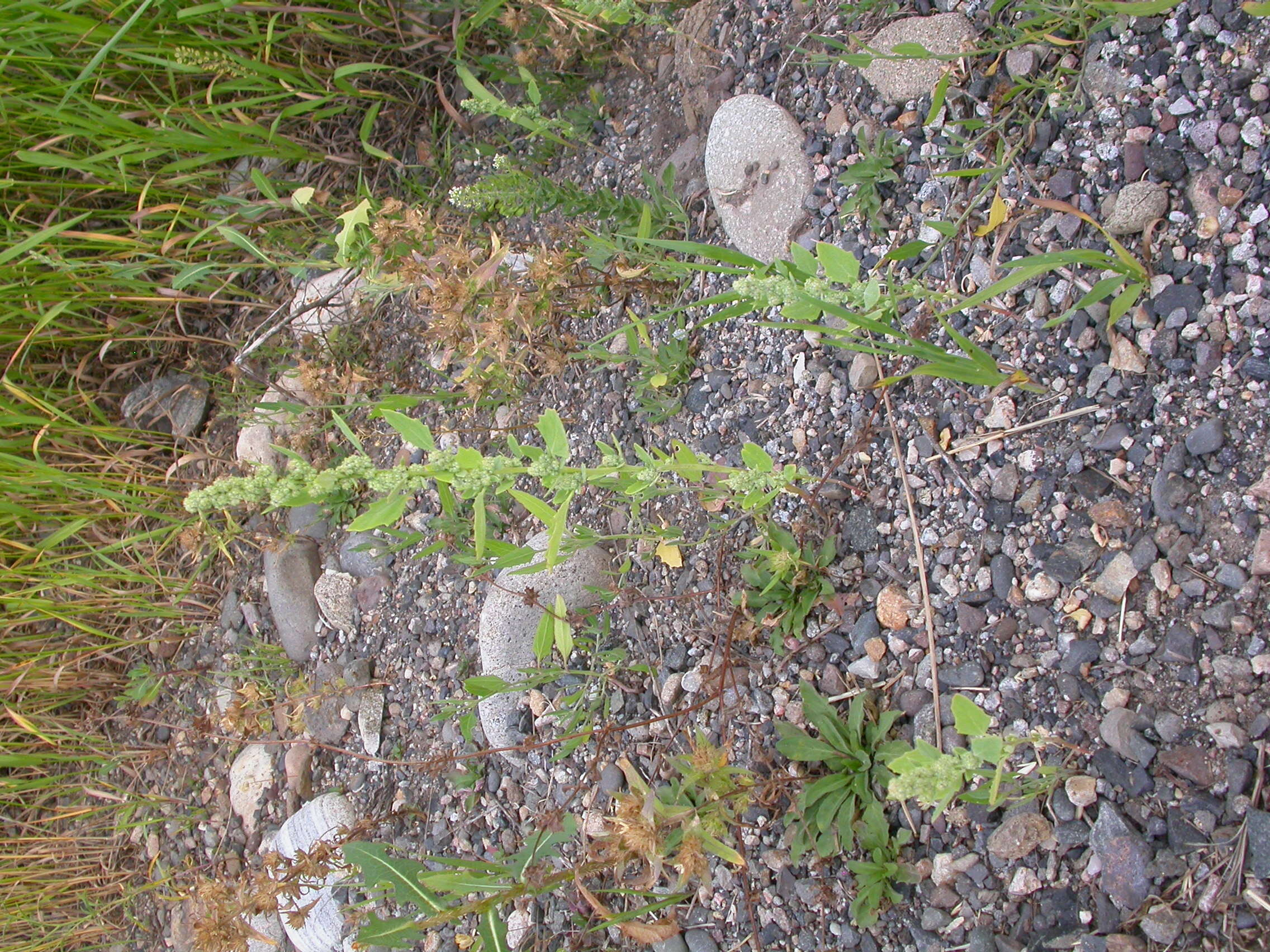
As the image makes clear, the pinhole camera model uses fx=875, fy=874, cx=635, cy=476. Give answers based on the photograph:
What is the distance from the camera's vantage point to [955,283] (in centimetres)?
197

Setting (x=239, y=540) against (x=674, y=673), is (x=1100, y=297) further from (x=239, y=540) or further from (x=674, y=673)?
(x=239, y=540)

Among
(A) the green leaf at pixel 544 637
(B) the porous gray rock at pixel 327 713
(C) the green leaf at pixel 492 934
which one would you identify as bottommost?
(B) the porous gray rock at pixel 327 713

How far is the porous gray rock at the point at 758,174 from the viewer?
7.59 feet

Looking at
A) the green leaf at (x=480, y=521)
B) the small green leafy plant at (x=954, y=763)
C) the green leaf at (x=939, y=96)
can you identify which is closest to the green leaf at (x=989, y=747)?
the small green leafy plant at (x=954, y=763)

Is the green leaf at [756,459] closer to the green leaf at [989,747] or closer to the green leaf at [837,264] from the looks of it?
the green leaf at [837,264]

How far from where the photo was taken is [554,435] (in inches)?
62.1

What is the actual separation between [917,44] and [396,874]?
227cm

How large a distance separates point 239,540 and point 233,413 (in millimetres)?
517

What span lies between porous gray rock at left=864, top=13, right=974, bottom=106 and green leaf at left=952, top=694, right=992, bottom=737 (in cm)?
149

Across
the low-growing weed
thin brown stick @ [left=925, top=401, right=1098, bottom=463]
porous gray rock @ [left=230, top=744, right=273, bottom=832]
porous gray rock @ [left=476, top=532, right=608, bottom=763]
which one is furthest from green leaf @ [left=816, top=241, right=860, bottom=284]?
porous gray rock @ [left=230, top=744, right=273, bottom=832]

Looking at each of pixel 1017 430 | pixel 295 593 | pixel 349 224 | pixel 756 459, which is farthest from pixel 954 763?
pixel 295 593

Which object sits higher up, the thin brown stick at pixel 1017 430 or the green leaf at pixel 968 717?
the thin brown stick at pixel 1017 430

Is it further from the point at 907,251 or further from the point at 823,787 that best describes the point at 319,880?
the point at 907,251

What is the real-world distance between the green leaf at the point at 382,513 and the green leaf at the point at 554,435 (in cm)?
28
